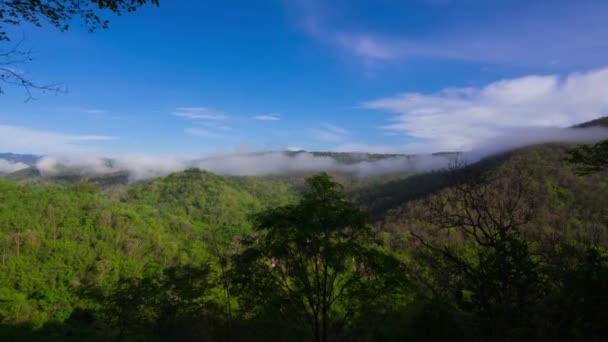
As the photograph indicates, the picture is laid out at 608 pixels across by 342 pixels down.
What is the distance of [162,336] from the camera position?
1594cm

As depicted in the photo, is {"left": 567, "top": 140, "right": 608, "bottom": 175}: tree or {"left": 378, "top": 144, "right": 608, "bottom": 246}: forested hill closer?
{"left": 567, "top": 140, "right": 608, "bottom": 175}: tree

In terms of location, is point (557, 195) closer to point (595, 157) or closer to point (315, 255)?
point (595, 157)

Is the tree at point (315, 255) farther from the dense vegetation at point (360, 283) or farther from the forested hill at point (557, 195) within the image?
the forested hill at point (557, 195)

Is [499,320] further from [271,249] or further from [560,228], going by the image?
[560,228]

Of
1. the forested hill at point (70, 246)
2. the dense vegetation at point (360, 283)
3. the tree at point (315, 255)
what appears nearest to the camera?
the dense vegetation at point (360, 283)

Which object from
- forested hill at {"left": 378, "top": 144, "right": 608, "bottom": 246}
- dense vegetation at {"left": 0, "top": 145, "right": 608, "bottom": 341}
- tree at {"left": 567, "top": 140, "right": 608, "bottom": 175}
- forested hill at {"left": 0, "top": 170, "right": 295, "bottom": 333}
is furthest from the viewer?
forested hill at {"left": 378, "top": 144, "right": 608, "bottom": 246}

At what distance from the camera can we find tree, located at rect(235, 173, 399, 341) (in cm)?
703

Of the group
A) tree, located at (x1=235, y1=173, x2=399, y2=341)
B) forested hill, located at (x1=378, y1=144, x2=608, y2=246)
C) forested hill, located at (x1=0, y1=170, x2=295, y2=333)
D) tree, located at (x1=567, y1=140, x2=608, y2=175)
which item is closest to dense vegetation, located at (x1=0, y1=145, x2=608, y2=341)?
tree, located at (x1=235, y1=173, x2=399, y2=341)

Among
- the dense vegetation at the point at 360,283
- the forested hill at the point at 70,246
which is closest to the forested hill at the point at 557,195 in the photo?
the dense vegetation at the point at 360,283

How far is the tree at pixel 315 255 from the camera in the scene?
703 centimetres

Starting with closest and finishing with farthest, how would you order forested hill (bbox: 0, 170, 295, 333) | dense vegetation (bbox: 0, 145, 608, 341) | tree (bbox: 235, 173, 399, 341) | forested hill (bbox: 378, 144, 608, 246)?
dense vegetation (bbox: 0, 145, 608, 341) < tree (bbox: 235, 173, 399, 341) < forested hill (bbox: 0, 170, 295, 333) < forested hill (bbox: 378, 144, 608, 246)

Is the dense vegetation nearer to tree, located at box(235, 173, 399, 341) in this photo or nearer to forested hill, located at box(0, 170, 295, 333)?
tree, located at box(235, 173, 399, 341)

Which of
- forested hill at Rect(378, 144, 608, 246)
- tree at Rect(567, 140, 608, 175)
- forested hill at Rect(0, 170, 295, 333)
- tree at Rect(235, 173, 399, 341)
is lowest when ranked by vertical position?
forested hill at Rect(0, 170, 295, 333)

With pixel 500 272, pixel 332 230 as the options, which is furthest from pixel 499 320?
pixel 332 230
